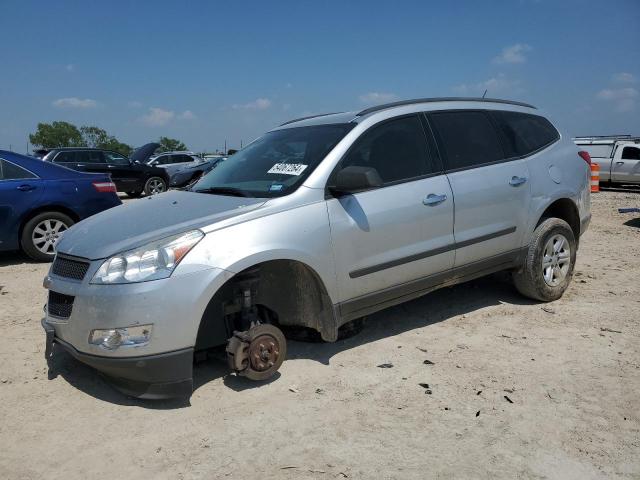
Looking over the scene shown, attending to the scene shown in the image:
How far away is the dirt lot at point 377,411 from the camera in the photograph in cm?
271

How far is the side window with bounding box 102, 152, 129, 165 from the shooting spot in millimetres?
17672

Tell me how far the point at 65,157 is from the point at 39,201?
404 inches

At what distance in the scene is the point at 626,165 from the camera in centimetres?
1884

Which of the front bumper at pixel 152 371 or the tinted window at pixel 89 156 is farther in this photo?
the tinted window at pixel 89 156

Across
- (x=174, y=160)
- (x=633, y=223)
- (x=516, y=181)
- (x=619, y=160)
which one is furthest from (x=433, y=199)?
(x=174, y=160)

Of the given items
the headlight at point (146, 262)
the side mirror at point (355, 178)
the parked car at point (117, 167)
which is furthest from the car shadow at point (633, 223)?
the parked car at point (117, 167)

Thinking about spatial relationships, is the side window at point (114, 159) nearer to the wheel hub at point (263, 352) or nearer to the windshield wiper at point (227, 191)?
the windshield wiper at point (227, 191)

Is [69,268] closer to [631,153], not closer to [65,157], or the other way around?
[65,157]

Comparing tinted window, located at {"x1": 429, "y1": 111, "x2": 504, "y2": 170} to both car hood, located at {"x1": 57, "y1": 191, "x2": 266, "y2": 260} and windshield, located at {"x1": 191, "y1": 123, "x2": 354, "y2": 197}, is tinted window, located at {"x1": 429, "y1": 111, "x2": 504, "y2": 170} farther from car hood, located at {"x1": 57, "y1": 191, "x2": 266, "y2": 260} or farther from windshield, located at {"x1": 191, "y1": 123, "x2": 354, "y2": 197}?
car hood, located at {"x1": 57, "y1": 191, "x2": 266, "y2": 260}

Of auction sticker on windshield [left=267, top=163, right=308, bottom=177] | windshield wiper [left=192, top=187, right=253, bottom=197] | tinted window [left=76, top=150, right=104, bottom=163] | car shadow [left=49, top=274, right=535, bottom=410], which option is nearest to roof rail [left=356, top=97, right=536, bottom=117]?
auction sticker on windshield [left=267, top=163, right=308, bottom=177]

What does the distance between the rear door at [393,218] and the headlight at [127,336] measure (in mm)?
1300

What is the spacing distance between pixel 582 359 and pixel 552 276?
1.37 meters

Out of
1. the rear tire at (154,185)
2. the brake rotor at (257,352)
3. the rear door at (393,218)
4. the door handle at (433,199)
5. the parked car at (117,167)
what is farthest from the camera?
the rear tire at (154,185)

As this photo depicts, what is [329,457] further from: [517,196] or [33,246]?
[33,246]
